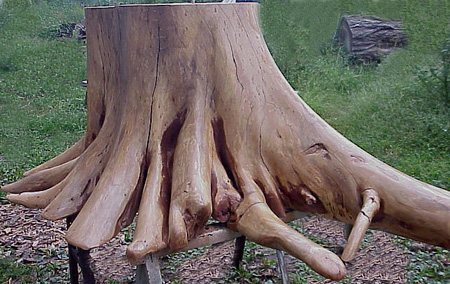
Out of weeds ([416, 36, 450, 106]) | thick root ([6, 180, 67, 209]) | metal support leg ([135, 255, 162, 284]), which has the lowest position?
weeds ([416, 36, 450, 106])

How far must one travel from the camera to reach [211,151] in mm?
1700

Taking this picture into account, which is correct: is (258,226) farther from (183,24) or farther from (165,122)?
(183,24)

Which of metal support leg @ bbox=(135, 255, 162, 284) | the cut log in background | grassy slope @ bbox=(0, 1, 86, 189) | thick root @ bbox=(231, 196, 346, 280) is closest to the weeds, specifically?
grassy slope @ bbox=(0, 1, 86, 189)

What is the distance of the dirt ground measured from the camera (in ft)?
9.27

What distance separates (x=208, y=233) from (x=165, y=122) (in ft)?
1.23

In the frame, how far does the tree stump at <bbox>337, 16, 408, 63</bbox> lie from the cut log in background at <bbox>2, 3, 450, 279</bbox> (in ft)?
20.0

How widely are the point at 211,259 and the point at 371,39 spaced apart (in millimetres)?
5481

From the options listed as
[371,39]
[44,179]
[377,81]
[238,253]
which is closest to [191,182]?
[44,179]

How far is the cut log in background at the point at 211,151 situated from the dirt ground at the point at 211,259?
1180 mm

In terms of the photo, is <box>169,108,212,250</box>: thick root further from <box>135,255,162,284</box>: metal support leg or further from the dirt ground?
the dirt ground

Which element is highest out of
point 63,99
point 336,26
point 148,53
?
point 148,53

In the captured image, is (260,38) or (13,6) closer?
(260,38)

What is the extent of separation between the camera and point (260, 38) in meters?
1.86

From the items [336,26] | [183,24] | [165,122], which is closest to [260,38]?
[183,24]
